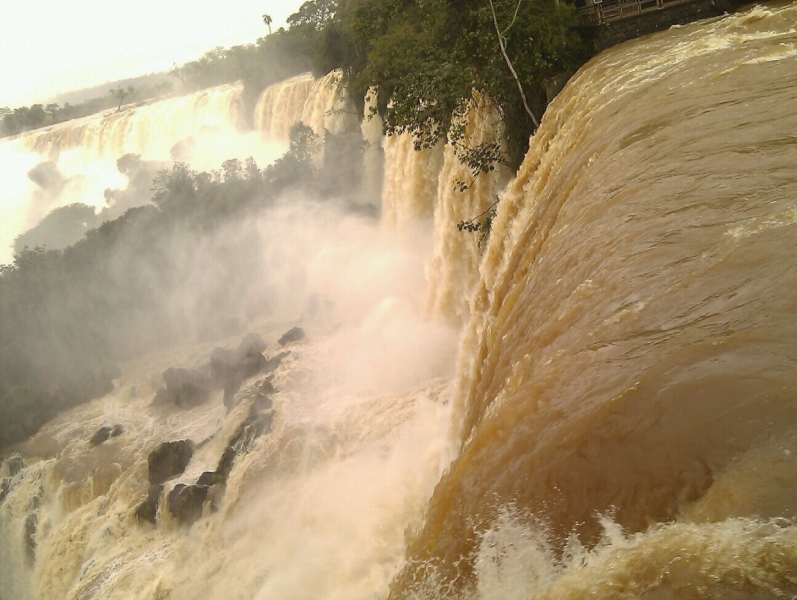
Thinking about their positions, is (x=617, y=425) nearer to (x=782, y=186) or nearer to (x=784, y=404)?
(x=784, y=404)

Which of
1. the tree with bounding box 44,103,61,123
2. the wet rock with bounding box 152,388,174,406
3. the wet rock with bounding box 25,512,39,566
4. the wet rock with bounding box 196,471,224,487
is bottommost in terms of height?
the wet rock with bounding box 25,512,39,566

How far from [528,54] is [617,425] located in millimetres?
9515

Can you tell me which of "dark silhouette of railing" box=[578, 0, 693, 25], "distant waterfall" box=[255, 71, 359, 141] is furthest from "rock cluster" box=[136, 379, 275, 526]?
"distant waterfall" box=[255, 71, 359, 141]

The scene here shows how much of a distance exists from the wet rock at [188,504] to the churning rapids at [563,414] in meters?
0.36

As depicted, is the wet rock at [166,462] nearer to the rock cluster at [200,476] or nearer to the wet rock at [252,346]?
the rock cluster at [200,476]

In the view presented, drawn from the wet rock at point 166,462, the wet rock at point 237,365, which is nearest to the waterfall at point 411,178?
the wet rock at point 237,365

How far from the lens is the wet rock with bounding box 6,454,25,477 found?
15.0 metres

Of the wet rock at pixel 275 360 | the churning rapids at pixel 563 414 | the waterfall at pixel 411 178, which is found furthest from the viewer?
the waterfall at pixel 411 178

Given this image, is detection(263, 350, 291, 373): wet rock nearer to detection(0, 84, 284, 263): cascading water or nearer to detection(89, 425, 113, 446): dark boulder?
detection(89, 425, 113, 446): dark boulder

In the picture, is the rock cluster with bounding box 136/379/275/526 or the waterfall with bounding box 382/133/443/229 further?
the waterfall with bounding box 382/133/443/229

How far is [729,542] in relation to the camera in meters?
2.37

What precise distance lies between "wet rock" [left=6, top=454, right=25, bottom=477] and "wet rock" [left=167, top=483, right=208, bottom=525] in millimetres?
6912

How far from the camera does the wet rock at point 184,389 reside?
50.3ft

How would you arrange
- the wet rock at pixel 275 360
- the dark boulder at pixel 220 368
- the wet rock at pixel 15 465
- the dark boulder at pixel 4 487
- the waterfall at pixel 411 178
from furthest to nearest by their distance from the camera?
the dark boulder at pixel 220 368 → the wet rock at pixel 15 465 → the waterfall at pixel 411 178 → the wet rock at pixel 275 360 → the dark boulder at pixel 4 487
